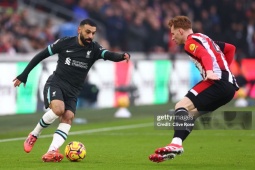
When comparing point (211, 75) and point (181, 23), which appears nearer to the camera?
point (211, 75)

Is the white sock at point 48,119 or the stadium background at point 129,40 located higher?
the stadium background at point 129,40

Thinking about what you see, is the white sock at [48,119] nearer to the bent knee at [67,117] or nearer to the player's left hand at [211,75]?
the bent knee at [67,117]

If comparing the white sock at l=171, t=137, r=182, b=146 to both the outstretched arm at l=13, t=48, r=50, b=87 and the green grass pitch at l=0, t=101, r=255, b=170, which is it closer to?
the green grass pitch at l=0, t=101, r=255, b=170

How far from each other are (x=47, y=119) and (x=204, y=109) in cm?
221

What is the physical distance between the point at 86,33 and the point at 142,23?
15.2m

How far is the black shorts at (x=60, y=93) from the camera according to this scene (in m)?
11.1

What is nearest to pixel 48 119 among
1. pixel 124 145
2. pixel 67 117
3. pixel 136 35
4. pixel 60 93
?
pixel 67 117

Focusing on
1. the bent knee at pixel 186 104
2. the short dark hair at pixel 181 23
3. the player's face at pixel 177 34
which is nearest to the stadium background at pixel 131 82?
the bent knee at pixel 186 104

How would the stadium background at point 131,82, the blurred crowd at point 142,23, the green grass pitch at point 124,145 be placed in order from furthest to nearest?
1. the blurred crowd at point 142,23
2. the stadium background at point 131,82
3. the green grass pitch at point 124,145

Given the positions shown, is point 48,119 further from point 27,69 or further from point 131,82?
point 131,82

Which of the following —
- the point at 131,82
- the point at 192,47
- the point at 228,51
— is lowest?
the point at 192,47

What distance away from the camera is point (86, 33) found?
36.7ft

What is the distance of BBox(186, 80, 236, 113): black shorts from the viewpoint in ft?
33.4

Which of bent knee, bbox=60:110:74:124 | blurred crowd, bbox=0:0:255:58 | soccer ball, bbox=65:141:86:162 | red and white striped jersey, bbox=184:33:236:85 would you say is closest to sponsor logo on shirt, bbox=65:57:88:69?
bent knee, bbox=60:110:74:124
